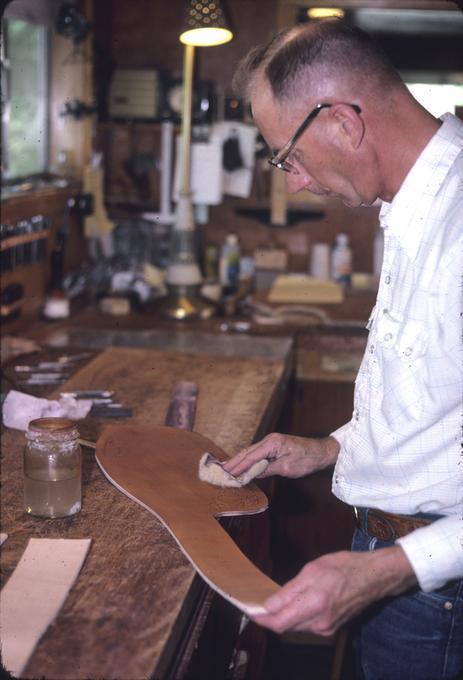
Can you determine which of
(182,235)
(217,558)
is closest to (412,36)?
(182,235)

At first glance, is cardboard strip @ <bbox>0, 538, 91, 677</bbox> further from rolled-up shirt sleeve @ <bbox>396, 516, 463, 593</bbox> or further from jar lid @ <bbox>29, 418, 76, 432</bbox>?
rolled-up shirt sleeve @ <bbox>396, 516, 463, 593</bbox>

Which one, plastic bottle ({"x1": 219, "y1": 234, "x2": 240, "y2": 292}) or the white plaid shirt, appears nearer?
the white plaid shirt

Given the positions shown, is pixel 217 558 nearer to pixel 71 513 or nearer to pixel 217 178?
pixel 71 513

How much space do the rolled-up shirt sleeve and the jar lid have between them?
1.96 ft

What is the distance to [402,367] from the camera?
49.6 inches

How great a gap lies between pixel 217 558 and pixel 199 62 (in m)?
2.83

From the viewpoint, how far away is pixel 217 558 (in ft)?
4.05

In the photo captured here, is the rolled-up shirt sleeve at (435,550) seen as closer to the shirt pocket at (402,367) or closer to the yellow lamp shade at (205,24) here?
the shirt pocket at (402,367)

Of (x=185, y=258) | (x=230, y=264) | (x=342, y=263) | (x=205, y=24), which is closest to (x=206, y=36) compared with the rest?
(x=205, y=24)

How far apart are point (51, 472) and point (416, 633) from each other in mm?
671

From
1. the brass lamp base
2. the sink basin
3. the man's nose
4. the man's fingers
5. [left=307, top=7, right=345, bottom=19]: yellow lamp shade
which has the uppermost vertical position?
[left=307, top=7, right=345, bottom=19]: yellow lamp shade

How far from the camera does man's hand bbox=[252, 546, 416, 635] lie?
3.53ft

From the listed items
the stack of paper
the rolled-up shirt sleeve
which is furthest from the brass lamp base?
the rolled-up shirt sleeve

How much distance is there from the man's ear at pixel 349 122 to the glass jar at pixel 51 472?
0.67m
